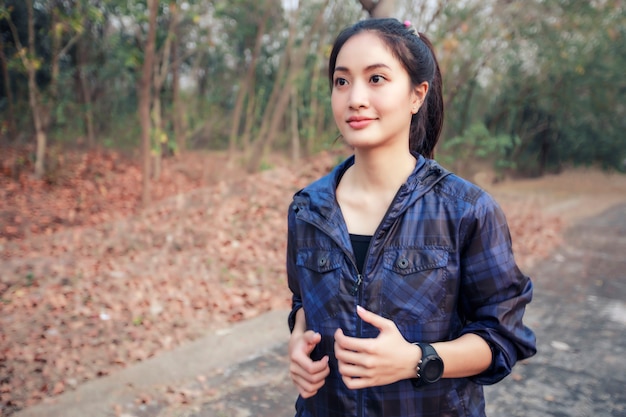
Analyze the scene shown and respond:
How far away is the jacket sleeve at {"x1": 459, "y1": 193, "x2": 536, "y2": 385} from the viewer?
132 centimetres

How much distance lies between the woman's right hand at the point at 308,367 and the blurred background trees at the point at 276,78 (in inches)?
340

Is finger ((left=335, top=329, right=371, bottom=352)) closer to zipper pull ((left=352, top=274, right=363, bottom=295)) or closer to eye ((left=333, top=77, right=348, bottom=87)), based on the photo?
zipper pull ((left=352, top=274, right=363, bottom=295))

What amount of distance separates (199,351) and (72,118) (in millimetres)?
14635

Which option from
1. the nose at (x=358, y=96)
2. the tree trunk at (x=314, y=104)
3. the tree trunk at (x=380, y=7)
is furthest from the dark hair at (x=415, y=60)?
the tree trunk at (x=314, y=104)

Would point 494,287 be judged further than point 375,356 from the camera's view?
Yes

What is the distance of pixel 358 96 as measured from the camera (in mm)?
1405

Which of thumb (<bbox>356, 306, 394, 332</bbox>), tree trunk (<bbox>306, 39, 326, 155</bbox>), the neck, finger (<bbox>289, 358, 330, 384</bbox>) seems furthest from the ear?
tree trunk (<bbox>306, 39, 326, 155</bbox>)

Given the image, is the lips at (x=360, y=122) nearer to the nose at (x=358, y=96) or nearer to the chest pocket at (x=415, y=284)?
the nose at (x=358, y=96)

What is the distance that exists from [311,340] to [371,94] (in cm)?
68

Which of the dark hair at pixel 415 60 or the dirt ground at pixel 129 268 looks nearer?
the dark hair at pixel 415 60

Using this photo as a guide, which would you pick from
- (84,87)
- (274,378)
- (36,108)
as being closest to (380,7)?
(274,378)

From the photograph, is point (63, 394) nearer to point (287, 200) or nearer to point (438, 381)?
point (438, 381)

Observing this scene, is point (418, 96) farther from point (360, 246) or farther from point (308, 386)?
point (308, 386)

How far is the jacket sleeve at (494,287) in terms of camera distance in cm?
132
